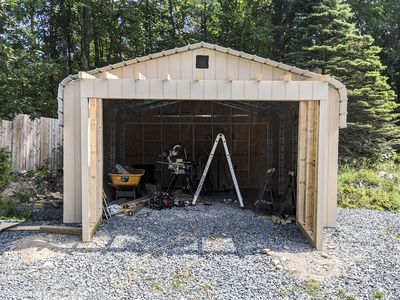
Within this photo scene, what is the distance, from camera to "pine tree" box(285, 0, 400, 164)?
404 inches

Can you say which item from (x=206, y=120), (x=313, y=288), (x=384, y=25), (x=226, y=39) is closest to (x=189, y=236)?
(x=313, y=288)

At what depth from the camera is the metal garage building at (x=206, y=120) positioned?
4.70 metres

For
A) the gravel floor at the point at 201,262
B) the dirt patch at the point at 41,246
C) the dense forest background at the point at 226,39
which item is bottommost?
the gravel floor at the point at 201,262

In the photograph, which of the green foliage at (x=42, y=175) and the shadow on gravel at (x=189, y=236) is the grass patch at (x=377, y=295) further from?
the green foliage at (x=42, y=175)

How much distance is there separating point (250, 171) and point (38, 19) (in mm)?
11202

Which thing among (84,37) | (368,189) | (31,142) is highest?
(84,37)

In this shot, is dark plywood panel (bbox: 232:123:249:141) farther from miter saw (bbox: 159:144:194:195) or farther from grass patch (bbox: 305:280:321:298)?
grass patch (bbox: 305:280:321:298)

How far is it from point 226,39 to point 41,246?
41.1 feet

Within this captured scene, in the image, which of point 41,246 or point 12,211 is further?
point 12,211

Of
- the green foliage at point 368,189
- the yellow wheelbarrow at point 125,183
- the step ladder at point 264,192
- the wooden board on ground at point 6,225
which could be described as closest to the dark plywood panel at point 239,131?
the green foliage at point 368,189

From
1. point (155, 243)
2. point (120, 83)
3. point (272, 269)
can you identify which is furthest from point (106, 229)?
point (272, 269)

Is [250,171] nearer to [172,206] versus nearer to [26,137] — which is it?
[172,206]

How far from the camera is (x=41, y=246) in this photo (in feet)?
15.0

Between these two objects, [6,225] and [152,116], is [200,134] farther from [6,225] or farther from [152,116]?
[6,225]
